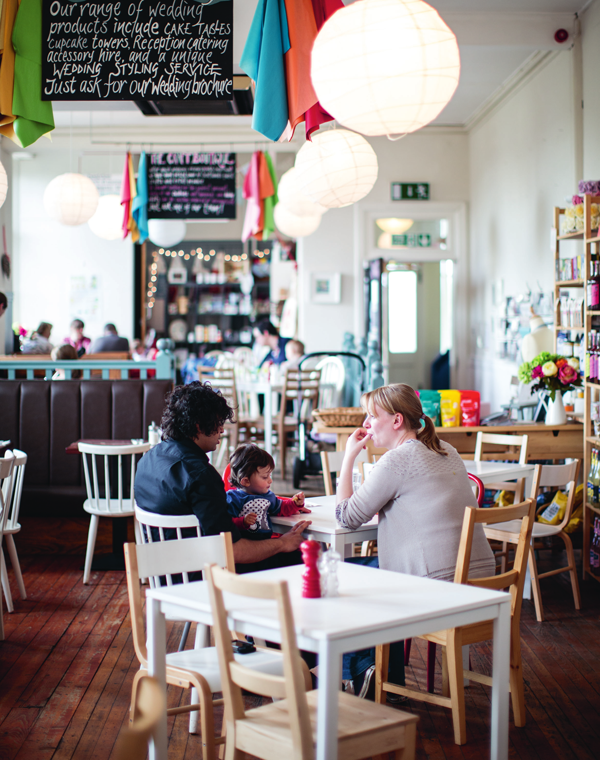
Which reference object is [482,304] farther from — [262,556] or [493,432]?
[262,556]

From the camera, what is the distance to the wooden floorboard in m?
2.58

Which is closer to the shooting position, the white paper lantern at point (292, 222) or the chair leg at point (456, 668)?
the chair leg at point (456, 668)

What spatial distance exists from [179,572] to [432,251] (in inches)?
302

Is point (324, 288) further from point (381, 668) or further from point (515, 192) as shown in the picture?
point (381, 668)

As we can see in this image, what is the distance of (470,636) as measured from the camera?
249 centimetres

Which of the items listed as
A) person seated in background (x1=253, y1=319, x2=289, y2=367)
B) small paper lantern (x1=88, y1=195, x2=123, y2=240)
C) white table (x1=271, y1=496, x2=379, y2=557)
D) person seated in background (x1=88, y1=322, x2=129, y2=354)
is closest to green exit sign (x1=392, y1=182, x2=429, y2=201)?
person seated in background (x1=253, y1=319, x2=289, y2=367)

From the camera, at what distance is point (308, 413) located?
7.70 m

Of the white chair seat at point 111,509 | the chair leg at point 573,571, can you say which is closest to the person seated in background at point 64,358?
the white chair seat at point 111,509

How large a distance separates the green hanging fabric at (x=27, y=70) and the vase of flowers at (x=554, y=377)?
332 centimetres

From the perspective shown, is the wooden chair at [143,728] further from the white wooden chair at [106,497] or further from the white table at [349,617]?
the white wooden chair at [106,497]

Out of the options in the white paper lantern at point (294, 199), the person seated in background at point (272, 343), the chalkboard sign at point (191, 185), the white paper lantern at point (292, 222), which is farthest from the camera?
the person seated in background at point (272, 343)

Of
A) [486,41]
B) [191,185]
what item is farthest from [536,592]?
[191,185]

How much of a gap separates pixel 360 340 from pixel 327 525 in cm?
633

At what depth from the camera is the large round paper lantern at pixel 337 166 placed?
4.37m
